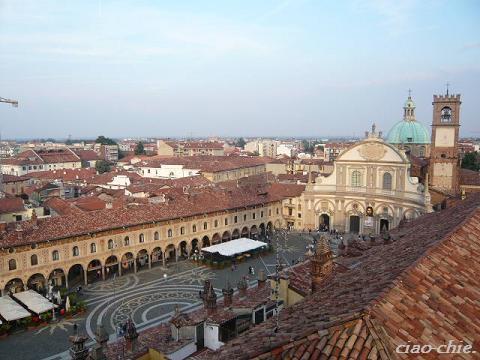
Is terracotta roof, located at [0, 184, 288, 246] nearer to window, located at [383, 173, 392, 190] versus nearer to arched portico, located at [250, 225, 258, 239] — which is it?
arched portico, located at [250, 225, 258, 239]

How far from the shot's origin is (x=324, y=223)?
63.2 m

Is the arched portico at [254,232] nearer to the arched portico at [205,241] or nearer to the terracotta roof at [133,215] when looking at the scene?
the terracotta roof at [133,215]

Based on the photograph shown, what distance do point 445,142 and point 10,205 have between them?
50.8m

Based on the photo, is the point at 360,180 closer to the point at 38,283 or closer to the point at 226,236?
the point at 226,236

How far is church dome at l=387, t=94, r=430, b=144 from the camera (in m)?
74.6

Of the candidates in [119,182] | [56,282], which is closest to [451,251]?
[56,282]

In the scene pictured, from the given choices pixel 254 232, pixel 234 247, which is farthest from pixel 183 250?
pixel 254 232

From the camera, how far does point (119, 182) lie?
80.4 m

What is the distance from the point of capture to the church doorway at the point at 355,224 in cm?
6066

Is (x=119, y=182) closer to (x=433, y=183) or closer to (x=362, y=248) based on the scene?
(x=433, y=183)

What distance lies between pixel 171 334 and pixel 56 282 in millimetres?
23054

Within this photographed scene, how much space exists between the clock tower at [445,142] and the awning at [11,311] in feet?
155

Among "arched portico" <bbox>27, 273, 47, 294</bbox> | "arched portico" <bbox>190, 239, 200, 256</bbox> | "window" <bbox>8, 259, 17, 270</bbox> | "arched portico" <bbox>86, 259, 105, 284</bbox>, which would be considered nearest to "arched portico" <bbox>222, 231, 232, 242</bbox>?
"arched portico" <bbox>190, 239, 200, 256</bbox>

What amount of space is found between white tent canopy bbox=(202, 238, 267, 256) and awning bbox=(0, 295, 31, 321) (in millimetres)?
18191
